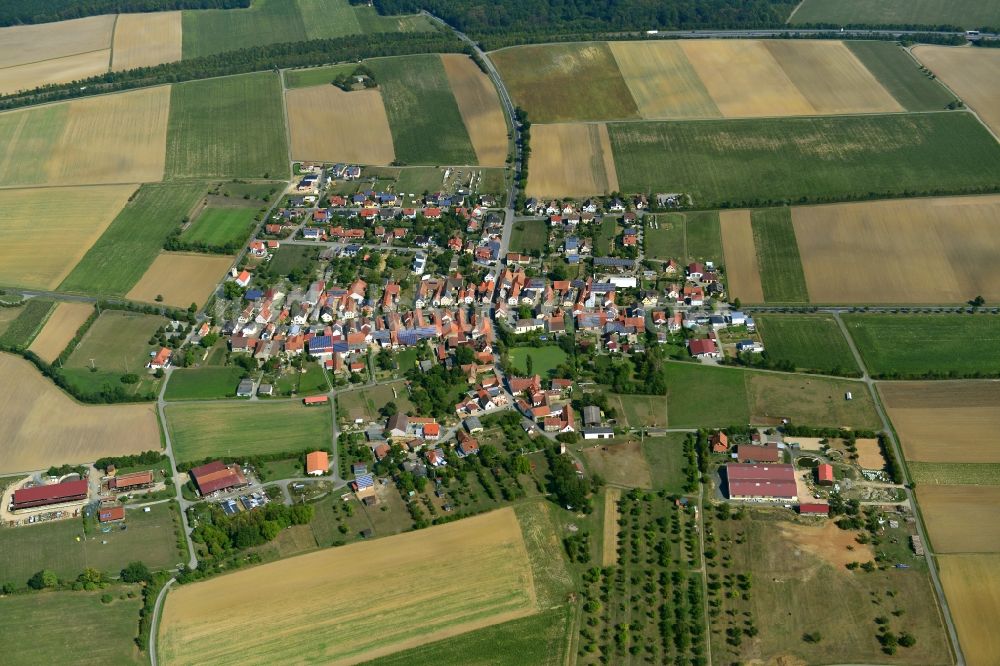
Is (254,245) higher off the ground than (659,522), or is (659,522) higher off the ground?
(254,245)

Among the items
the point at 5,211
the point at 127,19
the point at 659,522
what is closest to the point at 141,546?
the point at 659,522

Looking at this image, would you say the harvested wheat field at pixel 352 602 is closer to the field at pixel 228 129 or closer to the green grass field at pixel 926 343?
the green grass field at pixel 926 343

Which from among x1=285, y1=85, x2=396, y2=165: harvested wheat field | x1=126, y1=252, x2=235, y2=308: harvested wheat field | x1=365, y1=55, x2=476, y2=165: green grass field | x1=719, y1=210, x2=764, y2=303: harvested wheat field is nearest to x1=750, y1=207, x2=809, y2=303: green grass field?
x1=719, y1=210, x2=764, y2=303: harvested wheat field

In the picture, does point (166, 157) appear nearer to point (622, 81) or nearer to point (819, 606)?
point (622, 81)

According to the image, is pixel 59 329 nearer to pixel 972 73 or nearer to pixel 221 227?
pixel 221 227

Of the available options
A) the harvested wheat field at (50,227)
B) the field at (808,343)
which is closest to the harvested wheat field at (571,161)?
the field at (808,343)

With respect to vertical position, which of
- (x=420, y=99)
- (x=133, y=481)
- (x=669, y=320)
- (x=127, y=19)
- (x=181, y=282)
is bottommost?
(x=133, y=481)
